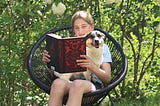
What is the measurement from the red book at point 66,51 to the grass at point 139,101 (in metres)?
1.45

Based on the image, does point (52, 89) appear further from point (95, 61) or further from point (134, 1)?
point (134, 1)

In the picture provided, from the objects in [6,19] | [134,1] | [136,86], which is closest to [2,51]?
[6,19]

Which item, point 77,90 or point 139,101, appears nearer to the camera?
point 77,90

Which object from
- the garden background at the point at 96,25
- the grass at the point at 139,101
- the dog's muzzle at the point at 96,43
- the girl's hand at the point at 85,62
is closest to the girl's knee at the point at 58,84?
the girl's hand at the point at 85,62

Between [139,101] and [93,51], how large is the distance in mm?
1598

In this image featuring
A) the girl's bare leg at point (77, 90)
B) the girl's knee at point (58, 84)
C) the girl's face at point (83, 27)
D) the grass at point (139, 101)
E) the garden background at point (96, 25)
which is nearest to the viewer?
the girl's bare leg at point (77, 90)

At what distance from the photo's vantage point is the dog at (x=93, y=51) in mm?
2875

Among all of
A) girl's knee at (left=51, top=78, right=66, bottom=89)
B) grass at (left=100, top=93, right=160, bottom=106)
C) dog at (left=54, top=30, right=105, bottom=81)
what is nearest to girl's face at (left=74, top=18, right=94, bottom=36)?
dog at (left=54, top=30, right=105, bottom=81)

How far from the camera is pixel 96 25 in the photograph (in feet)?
13.4

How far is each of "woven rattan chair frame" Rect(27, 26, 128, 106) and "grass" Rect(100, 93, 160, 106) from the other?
978 mm

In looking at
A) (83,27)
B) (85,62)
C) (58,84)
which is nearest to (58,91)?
(58,84)

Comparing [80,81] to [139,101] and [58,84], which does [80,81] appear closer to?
[58,84]

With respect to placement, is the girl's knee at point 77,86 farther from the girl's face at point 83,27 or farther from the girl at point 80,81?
the girl's face at point 83,27

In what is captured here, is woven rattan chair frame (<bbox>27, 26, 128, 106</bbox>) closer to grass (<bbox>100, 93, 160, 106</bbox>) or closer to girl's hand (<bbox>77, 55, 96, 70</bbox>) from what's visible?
girl's hand (<bbox>77, 55, 96, 70</bbox>)
